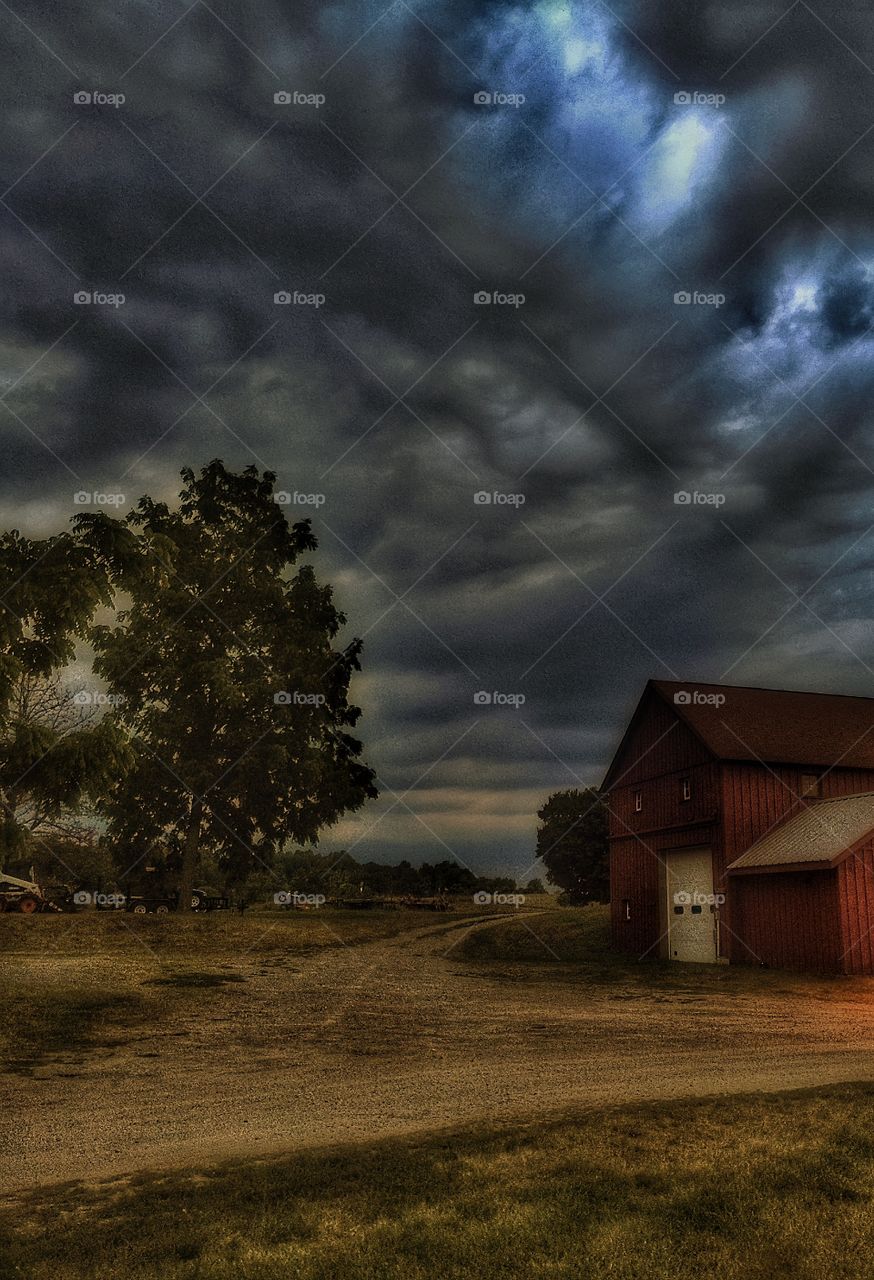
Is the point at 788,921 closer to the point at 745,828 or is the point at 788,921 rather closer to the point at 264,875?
the point at 745,828

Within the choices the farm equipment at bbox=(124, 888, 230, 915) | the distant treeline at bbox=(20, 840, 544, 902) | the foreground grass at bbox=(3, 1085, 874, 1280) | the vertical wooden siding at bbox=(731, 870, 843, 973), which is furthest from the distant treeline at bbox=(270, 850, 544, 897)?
the foreground grass at bbox=(3, 1085, 874, 1280)

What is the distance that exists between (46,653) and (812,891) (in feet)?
60.7

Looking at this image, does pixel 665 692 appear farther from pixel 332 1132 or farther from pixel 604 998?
pixel 332 1132

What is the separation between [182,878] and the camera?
33250mm

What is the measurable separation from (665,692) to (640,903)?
7025mm

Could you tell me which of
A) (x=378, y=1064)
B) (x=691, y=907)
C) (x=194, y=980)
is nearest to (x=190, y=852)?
(x=194, y=980)

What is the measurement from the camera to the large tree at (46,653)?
42.6 ft

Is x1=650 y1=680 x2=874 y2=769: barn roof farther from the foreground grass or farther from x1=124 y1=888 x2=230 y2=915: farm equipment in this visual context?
the foreground grass

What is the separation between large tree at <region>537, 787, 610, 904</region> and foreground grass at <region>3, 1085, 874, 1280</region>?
52.3m

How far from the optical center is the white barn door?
→ 27156 millimetres

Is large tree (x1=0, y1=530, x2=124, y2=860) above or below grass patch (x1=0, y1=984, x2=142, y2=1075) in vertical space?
above

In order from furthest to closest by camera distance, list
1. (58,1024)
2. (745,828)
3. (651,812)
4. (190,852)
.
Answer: (190,852) → (651,812) → (745,828) → (58,1024)

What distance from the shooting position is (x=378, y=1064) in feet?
34.9

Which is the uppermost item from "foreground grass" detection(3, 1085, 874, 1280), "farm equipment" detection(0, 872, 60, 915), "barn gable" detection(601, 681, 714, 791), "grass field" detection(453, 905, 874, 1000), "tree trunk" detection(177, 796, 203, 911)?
"barn gable" detection(601, 681, 714, 791)
